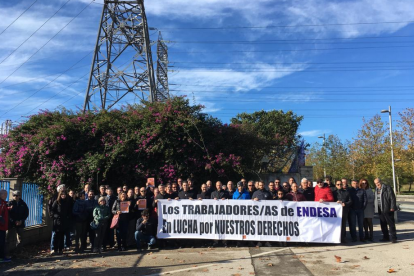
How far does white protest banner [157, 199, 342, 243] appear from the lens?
8969mm

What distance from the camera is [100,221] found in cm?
901

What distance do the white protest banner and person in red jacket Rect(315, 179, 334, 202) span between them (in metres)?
0.18

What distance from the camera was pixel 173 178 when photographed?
12.6 meters

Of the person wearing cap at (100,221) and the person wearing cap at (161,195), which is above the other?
the person wearing cap at (161,195)

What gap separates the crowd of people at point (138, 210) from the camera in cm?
904

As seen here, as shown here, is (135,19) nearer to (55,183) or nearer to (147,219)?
(55,183)

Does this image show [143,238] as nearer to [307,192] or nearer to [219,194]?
[219,194]

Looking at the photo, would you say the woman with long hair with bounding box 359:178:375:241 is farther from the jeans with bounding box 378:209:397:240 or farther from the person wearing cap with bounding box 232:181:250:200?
the person wearing cap with bounding box 232:181:250:200

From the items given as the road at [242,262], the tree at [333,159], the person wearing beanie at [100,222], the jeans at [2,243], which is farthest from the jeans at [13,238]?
the tree at [333,159]

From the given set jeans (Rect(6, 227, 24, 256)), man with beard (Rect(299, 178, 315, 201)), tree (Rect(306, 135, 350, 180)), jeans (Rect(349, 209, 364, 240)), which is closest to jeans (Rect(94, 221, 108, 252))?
jeans (Rect(6, 227, 24, 256))

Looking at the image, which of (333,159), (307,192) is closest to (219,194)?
(307,192)

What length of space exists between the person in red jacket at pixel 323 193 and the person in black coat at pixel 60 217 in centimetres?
708

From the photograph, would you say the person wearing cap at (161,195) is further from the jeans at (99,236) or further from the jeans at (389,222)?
the jeans at (389,222)

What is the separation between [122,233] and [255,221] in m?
3.78
